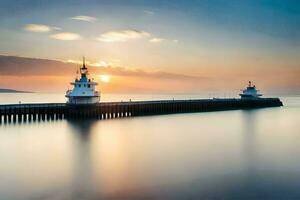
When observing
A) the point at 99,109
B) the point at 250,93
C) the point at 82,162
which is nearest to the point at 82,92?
the point at 99,109

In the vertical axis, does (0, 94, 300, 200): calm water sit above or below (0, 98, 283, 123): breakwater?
below

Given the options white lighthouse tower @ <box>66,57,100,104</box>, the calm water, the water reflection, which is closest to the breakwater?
white lighthouse tower @ <box>66,57,100,104</box>

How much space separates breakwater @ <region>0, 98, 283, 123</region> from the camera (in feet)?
141

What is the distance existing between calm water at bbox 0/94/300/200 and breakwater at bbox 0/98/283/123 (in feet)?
13.3

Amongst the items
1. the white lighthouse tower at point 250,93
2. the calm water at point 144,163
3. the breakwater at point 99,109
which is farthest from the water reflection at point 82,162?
the white lighthouse tower at point 250,93

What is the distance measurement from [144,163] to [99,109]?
27.4m

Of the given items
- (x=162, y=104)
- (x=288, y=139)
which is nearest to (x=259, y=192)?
(x=288, y=139)

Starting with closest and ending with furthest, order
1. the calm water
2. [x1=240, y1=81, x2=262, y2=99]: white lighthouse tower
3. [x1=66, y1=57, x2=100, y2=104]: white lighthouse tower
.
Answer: the calm water < [x1=66, y1=57, x2=100, y2=104]: white lighthouse tower < [x1=240, y1=81, x2=262, y2=99]: white lighthouse tower

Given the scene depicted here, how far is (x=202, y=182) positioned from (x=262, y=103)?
247ft

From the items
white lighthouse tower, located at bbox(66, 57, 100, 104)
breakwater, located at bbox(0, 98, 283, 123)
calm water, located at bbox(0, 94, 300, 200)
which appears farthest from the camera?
white lighthouse tower, located at bbox(66, 57, 100, 104)

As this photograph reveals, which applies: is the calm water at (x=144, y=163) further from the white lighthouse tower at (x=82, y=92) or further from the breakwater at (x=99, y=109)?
the white lighthouse tower at (x=82, y=92)

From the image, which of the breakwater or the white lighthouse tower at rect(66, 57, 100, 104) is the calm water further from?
the white lighthouse tower at rect(66, 57, 100, 104)

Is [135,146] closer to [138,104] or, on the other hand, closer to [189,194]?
[189,194]

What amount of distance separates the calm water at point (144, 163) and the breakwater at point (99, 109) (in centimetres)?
406
